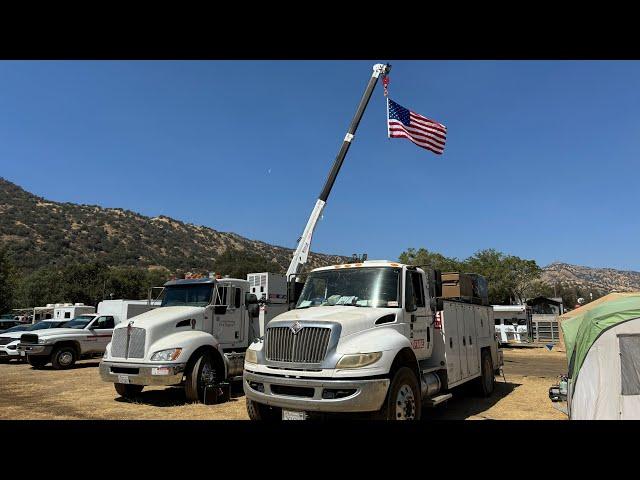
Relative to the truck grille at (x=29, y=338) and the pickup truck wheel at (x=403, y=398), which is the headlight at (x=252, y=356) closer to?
the pickup truck wheel at (x=403, y=398)

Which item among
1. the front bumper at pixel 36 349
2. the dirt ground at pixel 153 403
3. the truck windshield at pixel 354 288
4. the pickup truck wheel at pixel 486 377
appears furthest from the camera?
the front bumper at pixel 36 349

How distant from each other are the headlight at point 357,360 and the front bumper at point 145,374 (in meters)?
4.57

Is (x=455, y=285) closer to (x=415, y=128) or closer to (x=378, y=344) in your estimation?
(x=378, y=344)

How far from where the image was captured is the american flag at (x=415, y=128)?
17344 millimetres

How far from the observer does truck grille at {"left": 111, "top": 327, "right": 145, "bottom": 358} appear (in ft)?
30.0

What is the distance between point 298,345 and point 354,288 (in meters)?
1.50

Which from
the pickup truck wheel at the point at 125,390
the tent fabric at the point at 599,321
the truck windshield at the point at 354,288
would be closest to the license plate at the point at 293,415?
the truck windshield at the point at 354,288

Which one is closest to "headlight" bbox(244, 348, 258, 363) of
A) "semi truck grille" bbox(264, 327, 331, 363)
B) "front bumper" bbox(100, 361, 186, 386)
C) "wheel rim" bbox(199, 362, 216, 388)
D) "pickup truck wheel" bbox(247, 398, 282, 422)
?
"semi truck grille" bbox(264, 327, 331, 363)

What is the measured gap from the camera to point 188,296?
1056cm

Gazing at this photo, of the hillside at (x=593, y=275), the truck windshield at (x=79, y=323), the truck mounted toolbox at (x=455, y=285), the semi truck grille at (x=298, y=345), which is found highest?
the hillside at (x=593, y=275)
